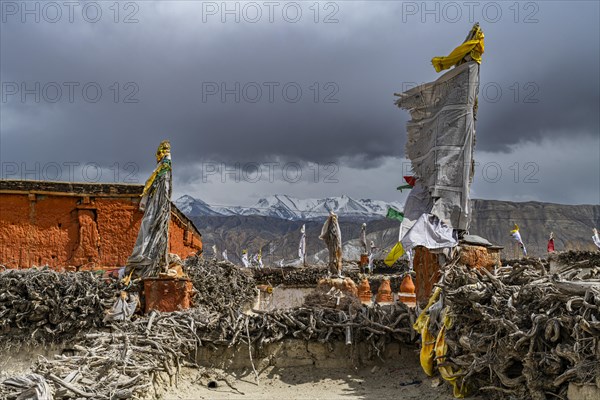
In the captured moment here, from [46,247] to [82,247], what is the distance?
104 cm

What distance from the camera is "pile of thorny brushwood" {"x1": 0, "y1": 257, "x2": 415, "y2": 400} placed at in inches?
235

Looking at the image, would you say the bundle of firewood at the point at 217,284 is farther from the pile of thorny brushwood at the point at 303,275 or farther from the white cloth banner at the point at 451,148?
the pile of thorny brushwood at the point at 303,275

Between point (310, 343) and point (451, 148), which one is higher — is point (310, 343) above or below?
below

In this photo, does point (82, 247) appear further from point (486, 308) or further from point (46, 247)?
point (486, 308)

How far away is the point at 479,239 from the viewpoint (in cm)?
859

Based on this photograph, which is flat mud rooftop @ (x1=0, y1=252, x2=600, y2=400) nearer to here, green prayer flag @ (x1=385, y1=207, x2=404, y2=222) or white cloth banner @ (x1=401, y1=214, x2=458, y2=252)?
white cloth banner @ (x1=401, y1=214, x2=458, y2=252)

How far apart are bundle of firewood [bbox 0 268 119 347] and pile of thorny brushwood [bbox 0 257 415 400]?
0.02 metres

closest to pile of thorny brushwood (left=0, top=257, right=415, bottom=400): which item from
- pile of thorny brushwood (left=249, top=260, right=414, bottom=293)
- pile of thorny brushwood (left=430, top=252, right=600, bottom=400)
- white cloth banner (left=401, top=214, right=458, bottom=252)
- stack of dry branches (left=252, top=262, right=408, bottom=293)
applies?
white cloth banner (left=401, top=214, right=458, bottom=252)

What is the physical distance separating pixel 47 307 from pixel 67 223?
24.5 feet

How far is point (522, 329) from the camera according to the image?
554cm

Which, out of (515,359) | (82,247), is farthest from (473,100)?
(82,247)

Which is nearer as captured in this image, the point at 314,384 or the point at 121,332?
the point at 121,332

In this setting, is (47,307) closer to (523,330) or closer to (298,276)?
(523,330)

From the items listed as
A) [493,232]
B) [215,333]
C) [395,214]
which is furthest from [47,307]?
[493,232]
